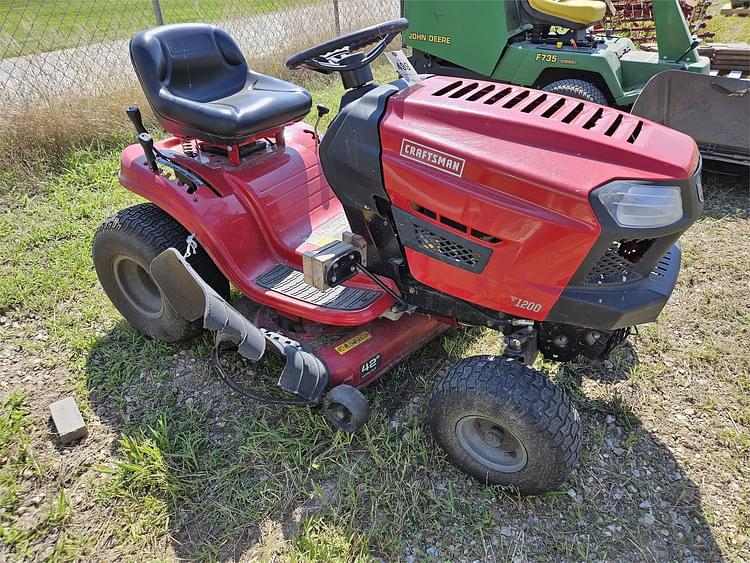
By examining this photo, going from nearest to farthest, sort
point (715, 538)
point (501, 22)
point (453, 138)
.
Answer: point (453, 138) < point (715, 538) < point (501, 22)

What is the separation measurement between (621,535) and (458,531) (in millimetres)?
517

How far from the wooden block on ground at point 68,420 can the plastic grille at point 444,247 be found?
1520 mm

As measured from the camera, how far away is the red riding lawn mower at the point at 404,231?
1614 millimetres

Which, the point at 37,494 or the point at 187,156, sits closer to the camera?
the point at 37,494

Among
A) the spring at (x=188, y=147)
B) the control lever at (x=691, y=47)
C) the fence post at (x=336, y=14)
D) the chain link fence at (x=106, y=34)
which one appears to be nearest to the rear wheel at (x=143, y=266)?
the spring at (x=188, y=147)

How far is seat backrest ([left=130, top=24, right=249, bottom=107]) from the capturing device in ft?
8.50

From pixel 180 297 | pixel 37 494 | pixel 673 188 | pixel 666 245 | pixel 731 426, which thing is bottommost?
pixel 731 426

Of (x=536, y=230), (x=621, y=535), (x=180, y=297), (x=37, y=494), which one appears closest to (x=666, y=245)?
(x=536, y=230)

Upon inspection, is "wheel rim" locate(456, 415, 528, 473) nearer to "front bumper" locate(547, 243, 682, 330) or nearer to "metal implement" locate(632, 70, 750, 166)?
"front bumper" locate(547, 243, 682, 330)

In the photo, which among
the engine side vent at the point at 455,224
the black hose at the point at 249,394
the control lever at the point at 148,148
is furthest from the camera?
the control lever at the point at 148,148

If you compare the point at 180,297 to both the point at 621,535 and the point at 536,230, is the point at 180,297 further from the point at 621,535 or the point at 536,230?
the point at 621,535

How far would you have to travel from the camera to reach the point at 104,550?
6.24 feet

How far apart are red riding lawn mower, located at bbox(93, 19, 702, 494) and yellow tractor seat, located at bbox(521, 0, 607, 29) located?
2.55 m

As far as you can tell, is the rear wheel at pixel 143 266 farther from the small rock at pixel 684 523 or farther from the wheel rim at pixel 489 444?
the small rock at pixel 684 523
